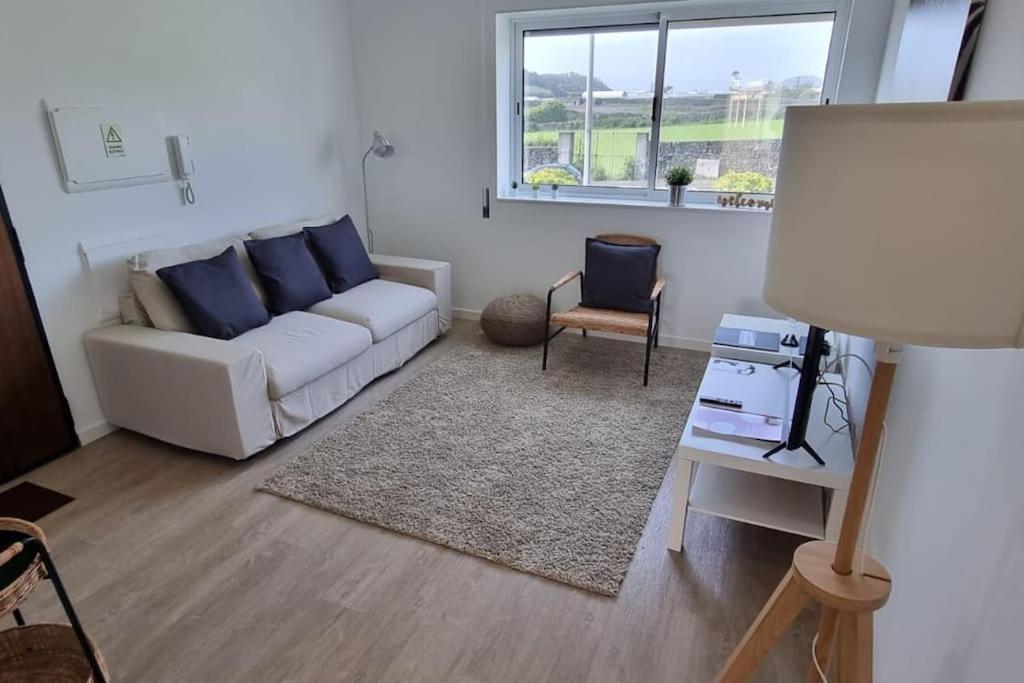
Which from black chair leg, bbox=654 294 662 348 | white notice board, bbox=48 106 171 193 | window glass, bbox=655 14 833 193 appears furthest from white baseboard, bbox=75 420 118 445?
window glass, bbox=655 14 833 193

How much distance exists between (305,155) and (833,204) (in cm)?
401

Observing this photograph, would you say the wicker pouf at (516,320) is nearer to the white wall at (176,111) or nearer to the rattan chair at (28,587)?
the white wall at (176,111)

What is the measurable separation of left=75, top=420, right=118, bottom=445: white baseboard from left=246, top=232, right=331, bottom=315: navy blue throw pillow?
100 cm

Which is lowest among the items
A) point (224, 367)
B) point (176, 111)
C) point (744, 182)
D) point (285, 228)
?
point (224, 367)

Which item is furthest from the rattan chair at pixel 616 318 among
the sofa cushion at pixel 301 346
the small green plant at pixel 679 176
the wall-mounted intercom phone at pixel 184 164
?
the wall-mounted intercom phone at pixel 184 164

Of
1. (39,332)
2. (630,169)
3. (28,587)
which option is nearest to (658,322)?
(630,169)

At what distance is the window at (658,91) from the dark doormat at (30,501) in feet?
10.6

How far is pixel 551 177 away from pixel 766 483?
2885mm

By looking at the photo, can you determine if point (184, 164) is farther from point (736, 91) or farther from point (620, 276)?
point (736, 91)

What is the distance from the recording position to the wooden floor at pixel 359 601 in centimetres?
174

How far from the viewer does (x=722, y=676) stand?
1226mm

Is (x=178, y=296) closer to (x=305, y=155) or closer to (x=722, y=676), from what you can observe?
(x=305, y=155)

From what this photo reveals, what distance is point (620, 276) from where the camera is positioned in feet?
12.3

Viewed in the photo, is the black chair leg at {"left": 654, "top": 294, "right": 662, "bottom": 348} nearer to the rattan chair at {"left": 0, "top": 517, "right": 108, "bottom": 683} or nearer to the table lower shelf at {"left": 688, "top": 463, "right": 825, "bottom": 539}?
the table lower shelf at {"left": 688, "top": 463, "right": 825, "bottom": 539}
